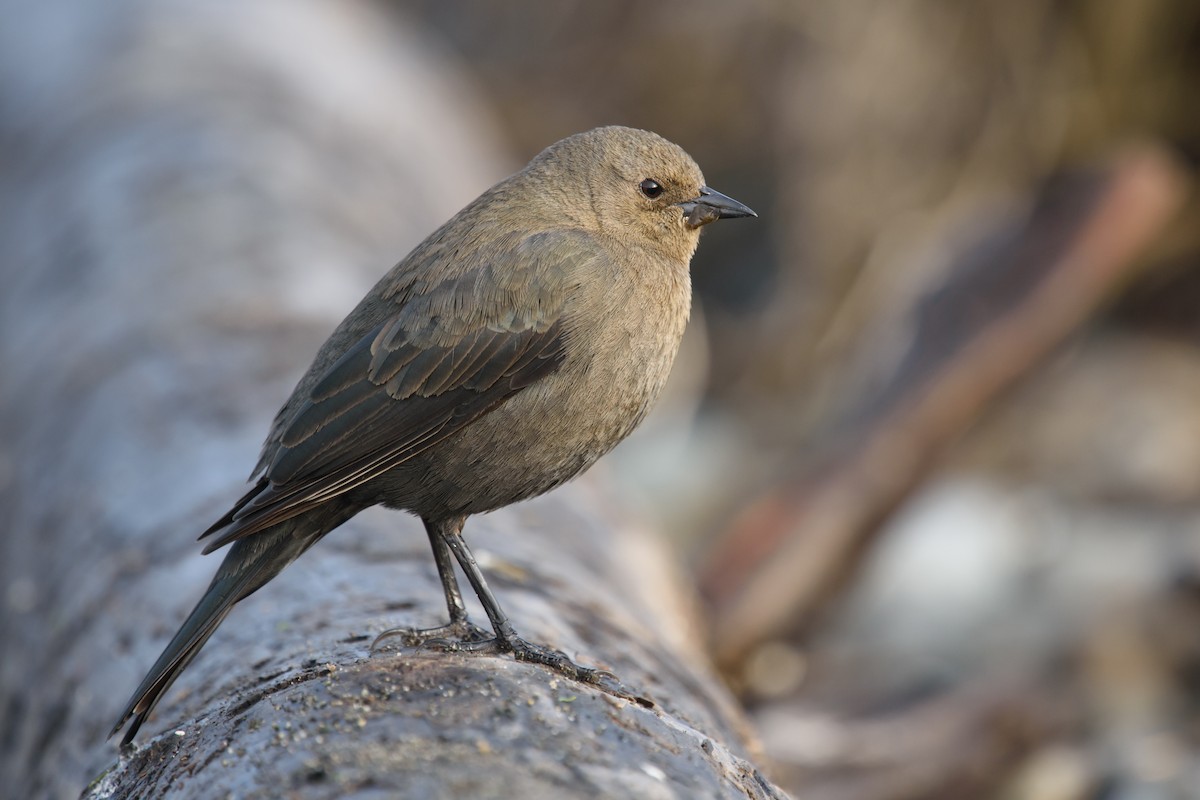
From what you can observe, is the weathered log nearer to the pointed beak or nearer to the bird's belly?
the bird's belly

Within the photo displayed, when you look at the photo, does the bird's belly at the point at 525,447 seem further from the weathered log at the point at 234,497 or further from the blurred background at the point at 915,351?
the blurred background at the point at 915,351

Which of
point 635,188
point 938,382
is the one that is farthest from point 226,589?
point 938,382

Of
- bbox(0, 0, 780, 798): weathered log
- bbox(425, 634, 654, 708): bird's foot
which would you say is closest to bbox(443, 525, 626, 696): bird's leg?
bbox(425, 634, 654, 708): bird's foot

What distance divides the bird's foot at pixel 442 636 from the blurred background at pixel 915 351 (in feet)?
6.27

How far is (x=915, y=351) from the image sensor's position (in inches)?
219

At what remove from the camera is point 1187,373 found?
21.8 ft

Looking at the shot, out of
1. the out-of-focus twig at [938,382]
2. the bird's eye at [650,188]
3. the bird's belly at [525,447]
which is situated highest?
the out-of-focus twig at [938,382]

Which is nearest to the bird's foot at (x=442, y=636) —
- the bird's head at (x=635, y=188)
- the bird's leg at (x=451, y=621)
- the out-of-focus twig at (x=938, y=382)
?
the bird's leg at (x=451, y=621)

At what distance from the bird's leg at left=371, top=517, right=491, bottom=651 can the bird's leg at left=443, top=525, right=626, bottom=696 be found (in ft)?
0.07

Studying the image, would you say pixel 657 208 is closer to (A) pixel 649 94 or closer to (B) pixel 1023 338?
(B) pixel 1023 338

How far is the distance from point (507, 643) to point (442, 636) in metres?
0.14

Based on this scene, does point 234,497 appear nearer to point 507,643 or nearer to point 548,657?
point 507,643

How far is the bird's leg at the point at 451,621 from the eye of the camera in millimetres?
2631

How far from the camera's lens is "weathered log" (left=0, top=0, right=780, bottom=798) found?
203cm
